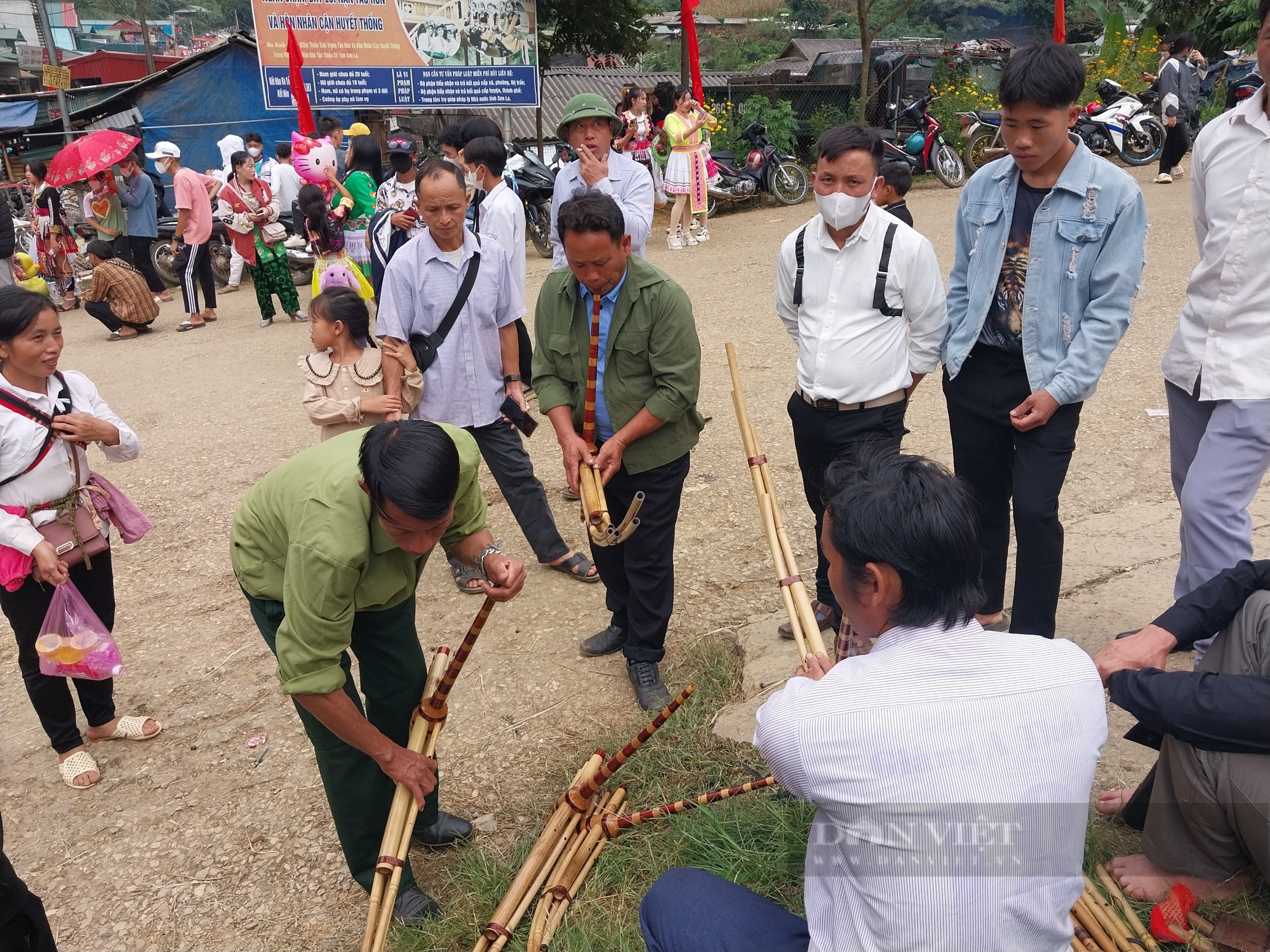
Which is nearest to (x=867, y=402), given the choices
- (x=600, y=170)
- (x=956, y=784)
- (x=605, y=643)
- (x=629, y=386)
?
(x=629, y=386)

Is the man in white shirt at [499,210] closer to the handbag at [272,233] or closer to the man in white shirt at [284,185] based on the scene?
the handbag at [272,233]

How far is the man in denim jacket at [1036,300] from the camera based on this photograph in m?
2.74

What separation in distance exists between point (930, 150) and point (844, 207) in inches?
450

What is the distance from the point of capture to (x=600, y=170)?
4.81 meters

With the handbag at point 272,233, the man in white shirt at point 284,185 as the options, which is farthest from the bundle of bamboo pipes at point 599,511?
the man in white shirt at point 284,185

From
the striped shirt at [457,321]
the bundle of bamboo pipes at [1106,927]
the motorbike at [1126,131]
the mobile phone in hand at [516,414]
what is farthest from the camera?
the motorbike at [1126,131]

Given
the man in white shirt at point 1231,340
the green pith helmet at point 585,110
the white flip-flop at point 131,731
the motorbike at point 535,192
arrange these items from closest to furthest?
the man in white shirt at point 1231,340 → the white flip-flop at point 131,731 → the green pith helmet at point 585,110 → the motorbike at point 535,192

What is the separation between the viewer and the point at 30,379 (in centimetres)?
311

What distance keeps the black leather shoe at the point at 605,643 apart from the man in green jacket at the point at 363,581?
1.06 metres

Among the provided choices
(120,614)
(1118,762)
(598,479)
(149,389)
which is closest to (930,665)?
(1118,762)

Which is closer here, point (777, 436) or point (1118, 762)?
point (1118, 762)

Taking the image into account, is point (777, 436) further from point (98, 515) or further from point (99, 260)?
point (99, 260)

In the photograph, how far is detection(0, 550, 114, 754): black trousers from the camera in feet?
10.3

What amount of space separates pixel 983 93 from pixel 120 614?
14.0 meters
